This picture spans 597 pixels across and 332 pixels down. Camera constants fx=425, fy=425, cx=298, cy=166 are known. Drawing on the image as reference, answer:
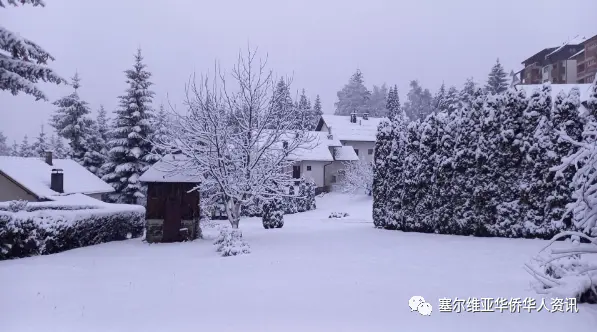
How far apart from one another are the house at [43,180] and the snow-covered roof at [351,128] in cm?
3266

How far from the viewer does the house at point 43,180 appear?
26125 mm

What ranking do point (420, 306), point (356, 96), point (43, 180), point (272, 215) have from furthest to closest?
point (356, 96)
point (43, 180)
point (272, 215)
point (420, 306)

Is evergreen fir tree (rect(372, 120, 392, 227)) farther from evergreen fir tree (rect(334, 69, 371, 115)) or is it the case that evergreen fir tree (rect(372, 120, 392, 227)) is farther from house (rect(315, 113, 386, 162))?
evergreen fir tree (rect(334, 69, 371, 115))

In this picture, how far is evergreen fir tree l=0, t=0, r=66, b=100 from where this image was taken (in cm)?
1073

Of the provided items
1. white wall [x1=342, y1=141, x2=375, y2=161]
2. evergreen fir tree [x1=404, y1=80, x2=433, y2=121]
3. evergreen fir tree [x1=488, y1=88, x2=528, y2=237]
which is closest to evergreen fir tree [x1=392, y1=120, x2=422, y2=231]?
Result: evergreen fir tree [x1=488, y1=88, x2=528, y2=237]

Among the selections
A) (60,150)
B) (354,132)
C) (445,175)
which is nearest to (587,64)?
(445,175)

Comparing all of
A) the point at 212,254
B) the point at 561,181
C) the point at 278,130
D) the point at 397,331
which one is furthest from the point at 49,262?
the point at 561,181

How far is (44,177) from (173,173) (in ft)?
52.9

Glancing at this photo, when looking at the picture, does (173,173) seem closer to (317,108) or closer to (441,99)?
(441,99)

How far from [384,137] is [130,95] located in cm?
2254

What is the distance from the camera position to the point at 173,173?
18.0m

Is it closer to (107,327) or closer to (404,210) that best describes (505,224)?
(404,210)

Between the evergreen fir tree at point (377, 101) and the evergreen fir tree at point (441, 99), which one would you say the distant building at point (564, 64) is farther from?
the evergreen fir tree at point (377, 101)

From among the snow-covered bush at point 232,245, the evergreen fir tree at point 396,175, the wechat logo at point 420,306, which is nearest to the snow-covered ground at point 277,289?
the wechat logo at point 420,306
